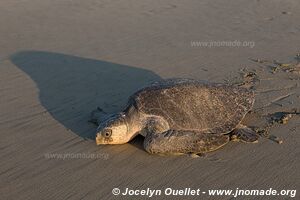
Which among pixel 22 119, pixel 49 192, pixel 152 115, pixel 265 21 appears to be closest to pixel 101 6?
pixel 265 21

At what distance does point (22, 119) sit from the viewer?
14.6 feet

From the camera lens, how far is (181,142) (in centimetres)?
371

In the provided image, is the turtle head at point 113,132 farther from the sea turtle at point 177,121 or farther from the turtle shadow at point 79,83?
the turtle shadow at point 79,83

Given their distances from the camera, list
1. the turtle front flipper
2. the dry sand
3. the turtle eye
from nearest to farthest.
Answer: the dry sand → the turtle front flipper → the turtle eye

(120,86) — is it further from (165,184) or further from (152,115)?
(165,184)

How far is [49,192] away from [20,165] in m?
0.52

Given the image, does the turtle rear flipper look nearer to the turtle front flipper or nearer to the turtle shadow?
the turtle front flipper

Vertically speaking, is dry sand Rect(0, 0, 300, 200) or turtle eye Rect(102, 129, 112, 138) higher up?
turtle eye Rect(102, 129, 112, 138)

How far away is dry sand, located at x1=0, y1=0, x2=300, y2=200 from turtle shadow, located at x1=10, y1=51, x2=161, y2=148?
13mm

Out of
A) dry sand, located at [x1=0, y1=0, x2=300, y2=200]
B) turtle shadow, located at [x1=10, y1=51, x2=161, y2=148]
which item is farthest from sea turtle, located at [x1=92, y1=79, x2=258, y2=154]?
turtle shadow, located at [x1=10, y1=51, x2=161, y2=148]

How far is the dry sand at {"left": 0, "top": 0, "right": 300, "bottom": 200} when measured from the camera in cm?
346

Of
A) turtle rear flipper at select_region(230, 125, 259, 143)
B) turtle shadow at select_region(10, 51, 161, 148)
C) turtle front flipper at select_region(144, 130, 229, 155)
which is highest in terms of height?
turtle front flipper at select_region(144, 130, 229, 155)

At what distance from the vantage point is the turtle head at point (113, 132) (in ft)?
12.5

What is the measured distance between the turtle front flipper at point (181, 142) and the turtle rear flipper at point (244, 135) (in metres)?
0.16
